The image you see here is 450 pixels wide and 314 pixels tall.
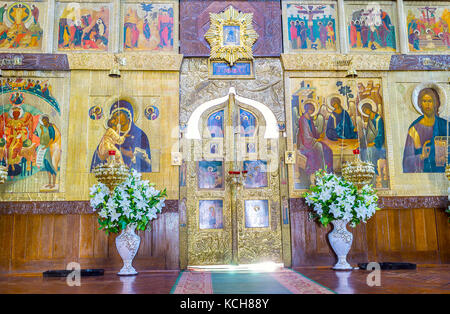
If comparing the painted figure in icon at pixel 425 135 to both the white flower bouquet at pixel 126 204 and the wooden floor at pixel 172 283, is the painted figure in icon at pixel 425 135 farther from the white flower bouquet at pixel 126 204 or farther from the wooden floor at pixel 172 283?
the white flower bouquet at pixel 126 204

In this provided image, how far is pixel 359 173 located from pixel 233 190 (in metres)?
2.45

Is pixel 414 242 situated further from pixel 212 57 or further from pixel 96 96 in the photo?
pixel 96 96

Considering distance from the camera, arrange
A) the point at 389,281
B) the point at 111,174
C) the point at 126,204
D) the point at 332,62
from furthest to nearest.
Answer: the point at 332,62 → the point at 126,204 → the point at 111,174 → the point at 389,281

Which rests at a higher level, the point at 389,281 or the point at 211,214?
the point at 211,214

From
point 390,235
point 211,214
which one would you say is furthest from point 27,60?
point 390,235

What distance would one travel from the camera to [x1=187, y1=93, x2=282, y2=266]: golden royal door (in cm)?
809

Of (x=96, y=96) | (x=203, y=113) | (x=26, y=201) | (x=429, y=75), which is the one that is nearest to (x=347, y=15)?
(x=429, y=75)

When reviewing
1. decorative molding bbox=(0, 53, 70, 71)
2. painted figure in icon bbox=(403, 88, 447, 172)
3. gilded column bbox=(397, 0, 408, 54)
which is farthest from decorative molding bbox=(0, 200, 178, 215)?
gilded column bbox=(397, 0, 408, 54)

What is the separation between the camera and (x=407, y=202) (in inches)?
325

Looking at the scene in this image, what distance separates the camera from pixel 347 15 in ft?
29.6

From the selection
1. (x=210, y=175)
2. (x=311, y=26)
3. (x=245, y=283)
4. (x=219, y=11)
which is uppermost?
(x=219, y=11)

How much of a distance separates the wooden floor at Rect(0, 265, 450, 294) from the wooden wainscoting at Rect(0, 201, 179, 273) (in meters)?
0.52

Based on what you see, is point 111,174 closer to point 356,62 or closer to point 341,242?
point 341,242
